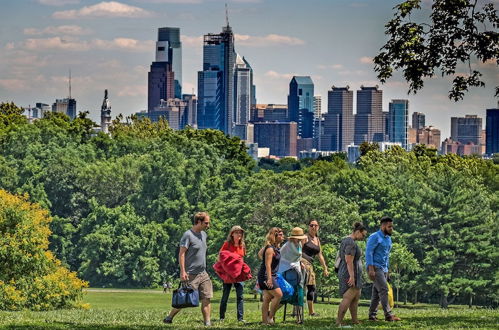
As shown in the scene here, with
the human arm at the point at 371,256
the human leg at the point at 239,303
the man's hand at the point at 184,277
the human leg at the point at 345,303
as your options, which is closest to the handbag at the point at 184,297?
the man's hand at the point at 184,277

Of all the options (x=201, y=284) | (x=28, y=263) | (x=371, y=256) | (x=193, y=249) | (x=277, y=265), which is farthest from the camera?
(x=28, y=263)

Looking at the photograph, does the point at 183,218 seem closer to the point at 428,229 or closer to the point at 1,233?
the point at 428,229

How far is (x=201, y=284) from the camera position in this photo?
2445 cm

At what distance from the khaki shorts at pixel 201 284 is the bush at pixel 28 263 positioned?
3035cm

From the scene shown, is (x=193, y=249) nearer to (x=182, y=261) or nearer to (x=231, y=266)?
(x=182, y=261)

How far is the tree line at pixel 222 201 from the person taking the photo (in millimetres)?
80000

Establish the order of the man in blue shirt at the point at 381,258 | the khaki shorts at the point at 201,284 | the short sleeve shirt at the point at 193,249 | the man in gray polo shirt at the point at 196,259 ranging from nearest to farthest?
the man in gray polo shirt at the point at 196,259, the short sleeve shirt at the point at 193,249, the khaki shorts at the point at 201,284, the man in blue shirt at the point at 381,258

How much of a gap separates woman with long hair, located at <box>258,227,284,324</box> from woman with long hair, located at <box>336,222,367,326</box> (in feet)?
3.73

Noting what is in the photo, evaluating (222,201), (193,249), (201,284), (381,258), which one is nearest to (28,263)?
(201,284)

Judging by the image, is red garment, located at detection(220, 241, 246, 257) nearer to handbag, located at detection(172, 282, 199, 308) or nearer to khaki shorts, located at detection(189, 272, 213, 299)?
khaki shorts, located at detection(189, 272, 213, 299)

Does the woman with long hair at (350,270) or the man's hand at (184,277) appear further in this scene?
the woman with long hair at (350,270)

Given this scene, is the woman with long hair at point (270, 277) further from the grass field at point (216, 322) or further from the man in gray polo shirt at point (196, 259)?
the man in gray polo shirt at point (196, 259)

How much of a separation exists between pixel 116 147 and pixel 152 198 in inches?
747

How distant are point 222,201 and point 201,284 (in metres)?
73.5
